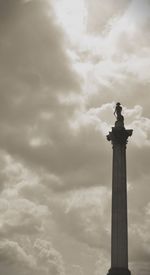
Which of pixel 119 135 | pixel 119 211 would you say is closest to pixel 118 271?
pixel 119 211

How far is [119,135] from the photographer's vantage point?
6303cm

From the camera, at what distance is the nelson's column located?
57.3m

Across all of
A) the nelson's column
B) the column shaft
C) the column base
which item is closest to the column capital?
the nelson's column

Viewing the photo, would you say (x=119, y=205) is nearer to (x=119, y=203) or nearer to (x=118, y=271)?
(x=119, y=203)

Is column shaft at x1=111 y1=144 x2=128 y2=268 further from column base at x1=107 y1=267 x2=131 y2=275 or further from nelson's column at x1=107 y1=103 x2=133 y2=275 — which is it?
column base at x1=107 y1=267 x2=131 y2=275

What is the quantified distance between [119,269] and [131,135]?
1610 cm

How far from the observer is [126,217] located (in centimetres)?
5950

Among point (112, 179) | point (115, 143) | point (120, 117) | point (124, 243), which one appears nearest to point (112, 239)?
point (124, 243)

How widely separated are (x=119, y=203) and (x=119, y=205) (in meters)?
0.23

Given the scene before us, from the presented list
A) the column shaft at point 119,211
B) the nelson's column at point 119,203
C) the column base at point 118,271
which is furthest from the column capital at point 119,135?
the column base at point 118,271

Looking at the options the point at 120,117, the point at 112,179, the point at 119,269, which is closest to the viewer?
the point at 119,269

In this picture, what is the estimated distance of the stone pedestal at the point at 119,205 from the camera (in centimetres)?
5728

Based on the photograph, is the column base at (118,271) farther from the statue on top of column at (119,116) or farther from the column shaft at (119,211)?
the statue on top of column at (119,116)

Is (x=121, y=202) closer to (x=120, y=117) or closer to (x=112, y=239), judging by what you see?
(x=112, y=239)
